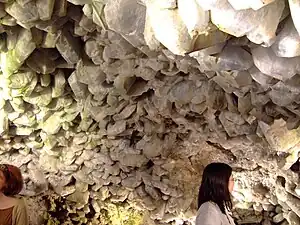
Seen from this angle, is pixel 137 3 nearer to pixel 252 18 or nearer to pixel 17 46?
pixel 252 18

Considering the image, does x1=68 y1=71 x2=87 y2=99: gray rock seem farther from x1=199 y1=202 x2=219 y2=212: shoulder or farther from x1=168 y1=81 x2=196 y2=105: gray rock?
x1=199 y1=202 x2=219 y2=212: shoulder

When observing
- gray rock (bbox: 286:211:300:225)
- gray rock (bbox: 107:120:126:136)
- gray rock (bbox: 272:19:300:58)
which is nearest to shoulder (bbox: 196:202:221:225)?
gray rock (bbox: 286:211:300:225)

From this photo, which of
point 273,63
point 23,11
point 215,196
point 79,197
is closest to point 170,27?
point 273,63

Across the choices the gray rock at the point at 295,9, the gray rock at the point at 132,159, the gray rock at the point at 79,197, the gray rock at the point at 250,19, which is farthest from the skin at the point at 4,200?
the gray rock at the point at 295,9

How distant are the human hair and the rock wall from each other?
12 cm

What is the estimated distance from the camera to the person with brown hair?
2469 millimetres

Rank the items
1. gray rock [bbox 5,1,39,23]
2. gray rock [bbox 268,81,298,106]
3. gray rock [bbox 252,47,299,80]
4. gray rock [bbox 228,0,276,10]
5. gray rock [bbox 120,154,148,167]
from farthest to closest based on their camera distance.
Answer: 1. gray rock [bbox 120,154,148,167]
2. gray rock [bbox 5,1,39,23]
3. gray rock [bbox 268,81,298,106]
4. gray rock [bbox 252,47,299,80]
5. gray rock [bbox 228,0,276,10]

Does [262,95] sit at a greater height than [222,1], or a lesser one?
lesser

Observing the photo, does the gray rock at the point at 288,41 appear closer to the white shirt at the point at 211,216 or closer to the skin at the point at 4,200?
the white shirt at the point at 211,216

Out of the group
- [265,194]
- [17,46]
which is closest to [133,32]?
[17,46]

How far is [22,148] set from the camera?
278 centimetres

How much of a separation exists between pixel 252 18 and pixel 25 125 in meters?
1.56

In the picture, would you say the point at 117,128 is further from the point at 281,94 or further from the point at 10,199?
the point at 281,94

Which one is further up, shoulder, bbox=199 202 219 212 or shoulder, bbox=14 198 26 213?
shoulder, bbox=14 198 26 213
